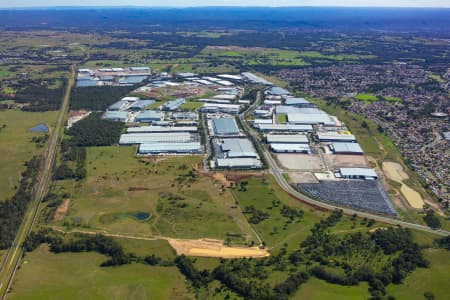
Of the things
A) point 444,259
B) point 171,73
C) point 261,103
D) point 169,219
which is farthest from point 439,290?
point 171,73

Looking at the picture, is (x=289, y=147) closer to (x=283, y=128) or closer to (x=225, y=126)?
(x=283, y=128)

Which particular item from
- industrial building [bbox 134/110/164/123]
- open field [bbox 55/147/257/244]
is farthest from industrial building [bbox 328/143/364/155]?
industrial building [bbox 134/110/164/123]

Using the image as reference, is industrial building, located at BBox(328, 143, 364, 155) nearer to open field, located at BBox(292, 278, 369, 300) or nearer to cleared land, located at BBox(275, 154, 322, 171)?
cleared land, located at BBox(275, 154, 322, 171)

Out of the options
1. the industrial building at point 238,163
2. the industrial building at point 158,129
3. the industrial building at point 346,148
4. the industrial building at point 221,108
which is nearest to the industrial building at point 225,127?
the industrial building at point 158,129

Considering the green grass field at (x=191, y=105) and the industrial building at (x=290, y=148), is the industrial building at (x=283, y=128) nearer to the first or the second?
the industrial building at (x=290, y=148)

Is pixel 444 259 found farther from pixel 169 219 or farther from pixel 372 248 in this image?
pixel 169 219
